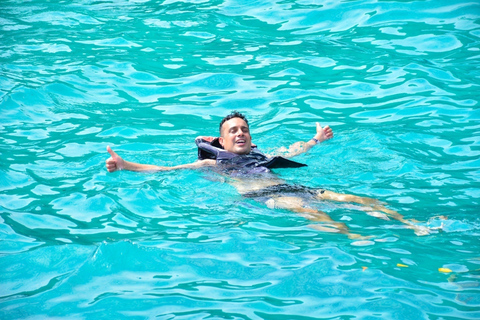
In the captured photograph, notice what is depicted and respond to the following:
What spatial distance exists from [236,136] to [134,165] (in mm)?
1229

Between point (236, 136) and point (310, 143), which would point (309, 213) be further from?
point (310, 143)

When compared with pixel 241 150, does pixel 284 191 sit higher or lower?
lower

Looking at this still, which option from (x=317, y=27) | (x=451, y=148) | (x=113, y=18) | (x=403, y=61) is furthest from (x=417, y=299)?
(x=113, y=18)

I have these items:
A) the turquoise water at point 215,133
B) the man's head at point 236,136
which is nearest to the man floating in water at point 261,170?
the man's head at point 236,136

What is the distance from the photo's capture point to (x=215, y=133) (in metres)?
8.28

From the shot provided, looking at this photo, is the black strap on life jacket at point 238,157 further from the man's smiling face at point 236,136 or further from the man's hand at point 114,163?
the man's hand at point 114,163

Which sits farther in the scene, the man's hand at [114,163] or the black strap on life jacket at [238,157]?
the black strap on life jacket at [238,157]

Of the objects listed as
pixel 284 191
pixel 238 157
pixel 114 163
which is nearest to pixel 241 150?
pixel 238 157

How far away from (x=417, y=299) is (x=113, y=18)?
971 cm

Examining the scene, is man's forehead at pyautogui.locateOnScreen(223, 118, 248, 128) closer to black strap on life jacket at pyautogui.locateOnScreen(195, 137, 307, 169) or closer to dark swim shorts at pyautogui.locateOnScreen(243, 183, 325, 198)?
black strap on life jacket at pyautogui.locateOnScreen(195, 137, 307, 169)

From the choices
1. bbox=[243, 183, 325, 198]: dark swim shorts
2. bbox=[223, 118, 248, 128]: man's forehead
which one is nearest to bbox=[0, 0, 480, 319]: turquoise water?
bbox=[243, 183, 325, 198]: dark swim shorts

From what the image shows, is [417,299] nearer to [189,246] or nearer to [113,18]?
[189,246]

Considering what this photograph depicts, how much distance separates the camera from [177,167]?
22.4 ft

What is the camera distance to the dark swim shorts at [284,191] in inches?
243
